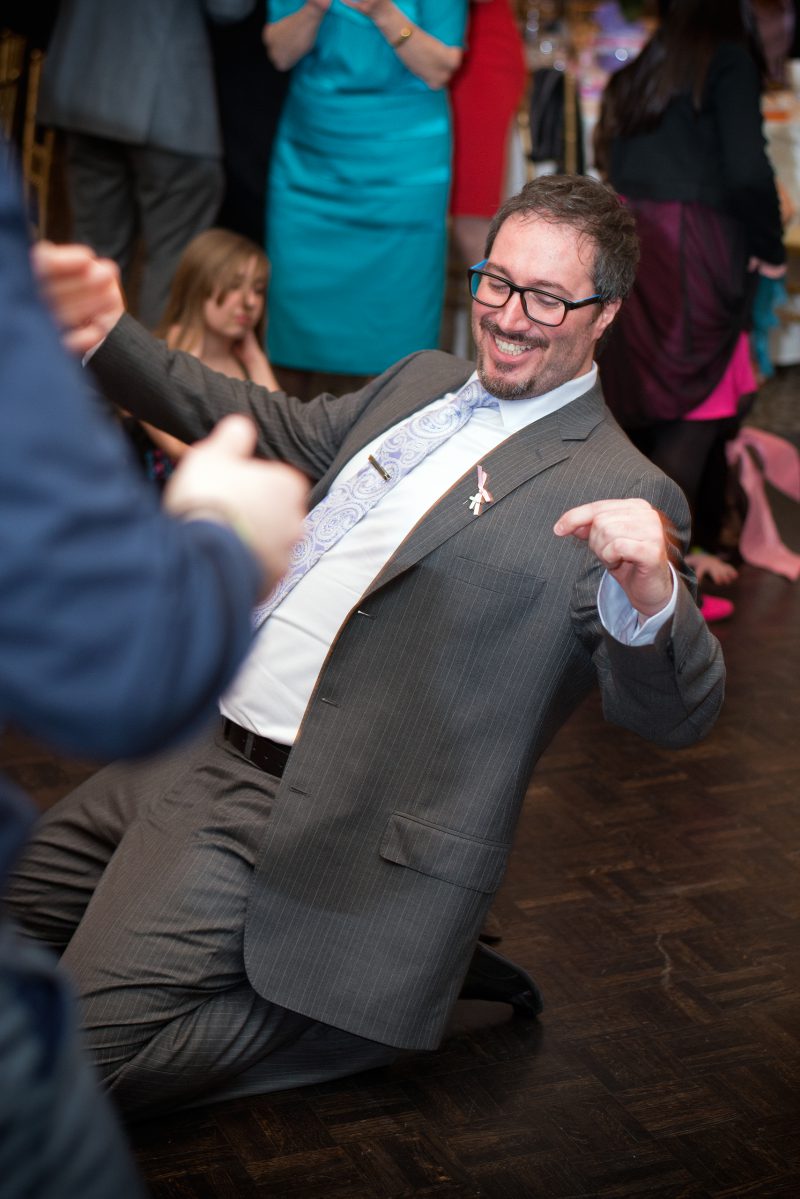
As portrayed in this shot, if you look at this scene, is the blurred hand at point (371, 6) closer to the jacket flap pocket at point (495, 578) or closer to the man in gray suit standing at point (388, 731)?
the man in gray suit standing at point (388, 731)

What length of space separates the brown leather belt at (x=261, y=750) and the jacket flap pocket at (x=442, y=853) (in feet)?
0.75

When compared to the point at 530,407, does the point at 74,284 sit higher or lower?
higher

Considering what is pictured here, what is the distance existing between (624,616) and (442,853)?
49 centimetres

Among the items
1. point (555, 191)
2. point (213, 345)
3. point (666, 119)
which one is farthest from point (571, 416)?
point (666, 119)

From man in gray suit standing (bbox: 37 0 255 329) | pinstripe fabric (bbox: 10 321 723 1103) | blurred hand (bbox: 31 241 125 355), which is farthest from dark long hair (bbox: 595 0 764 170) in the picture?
blurred hand (bbox: 31 241 125 355)

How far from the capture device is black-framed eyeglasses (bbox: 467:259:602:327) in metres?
2.23

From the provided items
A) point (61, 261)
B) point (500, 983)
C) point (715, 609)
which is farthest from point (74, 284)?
point (715, 609)

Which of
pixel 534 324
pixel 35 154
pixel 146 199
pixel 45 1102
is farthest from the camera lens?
pixel 35 154

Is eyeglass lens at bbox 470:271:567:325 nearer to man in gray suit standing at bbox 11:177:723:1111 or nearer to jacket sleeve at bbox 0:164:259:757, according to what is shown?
man in gray suit standing at bbox 11:177:723:1111

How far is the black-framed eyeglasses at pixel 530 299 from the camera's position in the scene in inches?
87.8

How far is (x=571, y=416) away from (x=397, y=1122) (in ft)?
3.52

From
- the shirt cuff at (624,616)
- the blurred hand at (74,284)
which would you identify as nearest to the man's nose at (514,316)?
the shirt cuff at (624,616)

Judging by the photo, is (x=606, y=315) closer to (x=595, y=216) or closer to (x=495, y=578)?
(x=595, y=216)

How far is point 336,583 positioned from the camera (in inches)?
87.7
